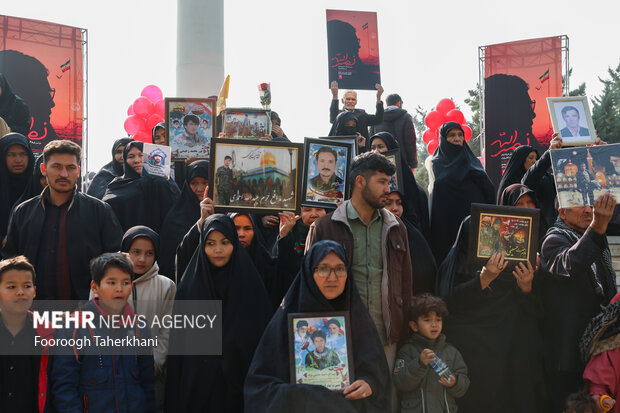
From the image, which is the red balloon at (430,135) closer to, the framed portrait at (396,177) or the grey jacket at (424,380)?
the framed portrait at (396,177)

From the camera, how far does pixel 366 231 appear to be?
14.0ft

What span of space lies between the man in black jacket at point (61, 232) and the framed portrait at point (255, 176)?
94 cm

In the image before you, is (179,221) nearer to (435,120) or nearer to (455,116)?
(455,116)

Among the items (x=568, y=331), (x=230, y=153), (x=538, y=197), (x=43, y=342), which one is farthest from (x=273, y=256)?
(x=538, y=197)

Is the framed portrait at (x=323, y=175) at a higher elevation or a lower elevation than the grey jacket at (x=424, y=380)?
higher

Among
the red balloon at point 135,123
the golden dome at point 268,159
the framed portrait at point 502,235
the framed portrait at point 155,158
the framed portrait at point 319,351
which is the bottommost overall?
the framed portrait at point 319,351

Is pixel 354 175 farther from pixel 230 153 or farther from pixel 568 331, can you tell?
pixel 568 331

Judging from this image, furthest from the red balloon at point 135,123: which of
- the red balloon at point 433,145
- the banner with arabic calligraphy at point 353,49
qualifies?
the red balloon at point 433,145

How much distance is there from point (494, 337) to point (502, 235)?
0.82 meters

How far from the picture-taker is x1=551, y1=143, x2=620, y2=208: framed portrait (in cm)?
430

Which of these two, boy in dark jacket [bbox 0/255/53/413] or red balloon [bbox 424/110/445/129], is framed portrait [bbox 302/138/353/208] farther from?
red balloon [bbox 424/110/445/129]

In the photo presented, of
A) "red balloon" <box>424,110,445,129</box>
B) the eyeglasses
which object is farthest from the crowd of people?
"red balloon" <box>424,110,445,129</box>

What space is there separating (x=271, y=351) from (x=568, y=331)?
235 cm

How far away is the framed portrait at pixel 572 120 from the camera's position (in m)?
5.34
